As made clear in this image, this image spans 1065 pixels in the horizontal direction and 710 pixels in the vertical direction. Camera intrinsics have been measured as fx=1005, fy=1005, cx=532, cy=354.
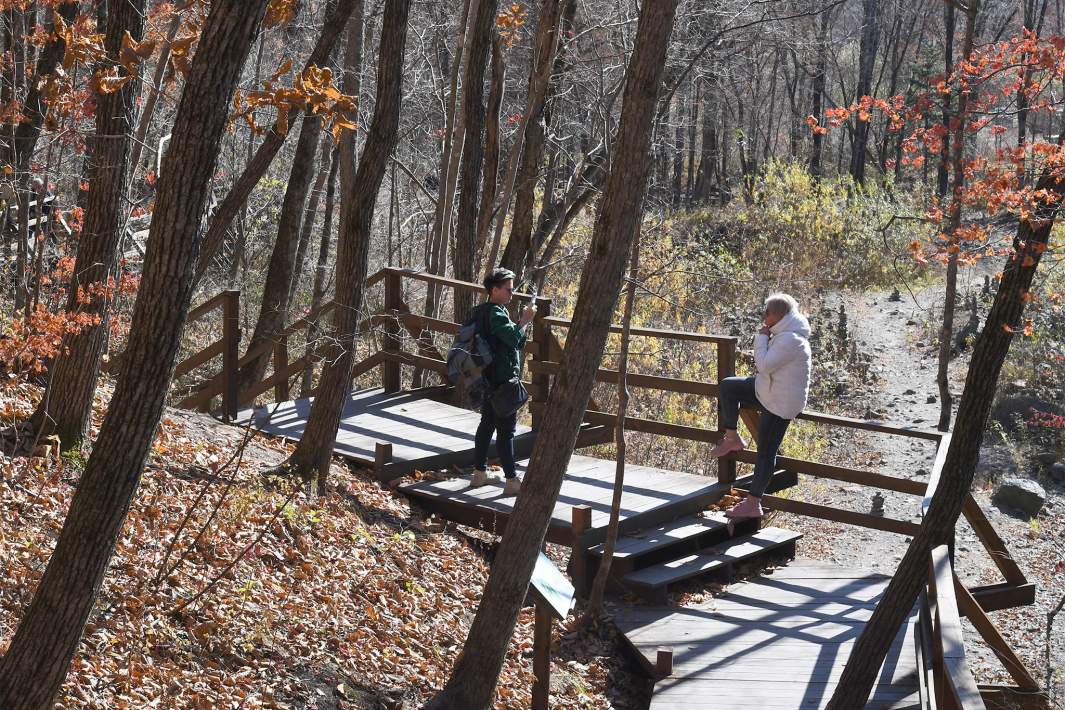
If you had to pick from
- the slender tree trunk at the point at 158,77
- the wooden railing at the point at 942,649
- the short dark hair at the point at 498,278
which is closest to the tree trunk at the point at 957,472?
the wooden railing at the point at 942,649

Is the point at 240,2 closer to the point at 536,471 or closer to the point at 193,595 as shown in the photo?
the point at 536,471

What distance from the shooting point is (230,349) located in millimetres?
10562

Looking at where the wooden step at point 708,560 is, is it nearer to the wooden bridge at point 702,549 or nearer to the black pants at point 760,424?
the wooden bridge at point 702,549

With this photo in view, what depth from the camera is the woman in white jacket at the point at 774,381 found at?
27.5 ft

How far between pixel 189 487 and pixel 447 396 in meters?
5.02

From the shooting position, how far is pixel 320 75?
5652 millimetres

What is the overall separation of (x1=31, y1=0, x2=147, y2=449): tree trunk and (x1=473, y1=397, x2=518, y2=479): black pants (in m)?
3.18

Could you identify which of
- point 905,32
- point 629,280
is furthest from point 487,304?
point 905,32

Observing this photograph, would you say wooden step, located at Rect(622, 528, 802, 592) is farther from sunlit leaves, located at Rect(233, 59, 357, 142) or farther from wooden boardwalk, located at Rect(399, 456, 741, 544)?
sunlit leaves, located at Rect(233, 59, 357, 142)

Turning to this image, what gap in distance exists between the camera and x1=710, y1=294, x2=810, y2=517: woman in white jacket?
27.5 ft

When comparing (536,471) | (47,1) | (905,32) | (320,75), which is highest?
(905,32)

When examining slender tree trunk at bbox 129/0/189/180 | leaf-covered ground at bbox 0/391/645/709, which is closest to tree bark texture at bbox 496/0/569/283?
leaf-covered ground at bbox 0/391/645/709

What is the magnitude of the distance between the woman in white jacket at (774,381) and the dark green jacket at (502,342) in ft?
6.21

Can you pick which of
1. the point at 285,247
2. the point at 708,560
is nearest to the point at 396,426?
the point at 708,560
